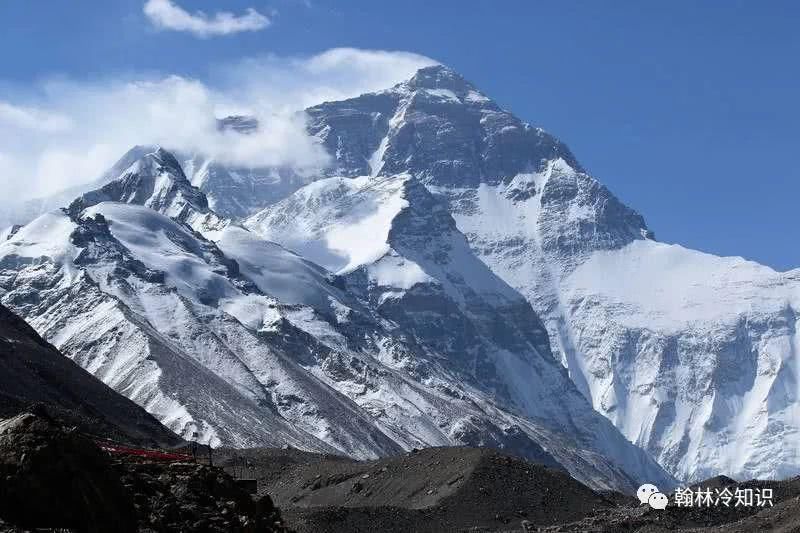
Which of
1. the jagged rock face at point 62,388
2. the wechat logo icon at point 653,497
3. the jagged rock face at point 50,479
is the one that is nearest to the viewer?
the jagged rock face at point 50,479

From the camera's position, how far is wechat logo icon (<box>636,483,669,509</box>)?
88.4m

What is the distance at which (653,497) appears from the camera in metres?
90.2

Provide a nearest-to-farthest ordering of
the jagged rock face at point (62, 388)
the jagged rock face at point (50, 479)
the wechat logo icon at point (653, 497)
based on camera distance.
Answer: the jagged rock face at point (50, 479), the wechat logo icon at point (653, 497), the jagged rock face at point (62, 388)

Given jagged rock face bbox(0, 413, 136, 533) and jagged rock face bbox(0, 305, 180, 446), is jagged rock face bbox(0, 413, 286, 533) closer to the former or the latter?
jagged rock face bbox(0, 413, 136, 533)

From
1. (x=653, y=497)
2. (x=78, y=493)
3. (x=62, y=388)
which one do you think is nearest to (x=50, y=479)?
(x=78, y=493)

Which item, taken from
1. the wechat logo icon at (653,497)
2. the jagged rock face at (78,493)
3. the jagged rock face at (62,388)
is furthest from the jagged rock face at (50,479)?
the jagged rock face at (62,388)

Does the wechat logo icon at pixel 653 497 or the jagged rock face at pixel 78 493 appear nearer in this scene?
the jagged rock face at pixel 78 493

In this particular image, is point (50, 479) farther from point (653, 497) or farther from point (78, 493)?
point (653, 497)

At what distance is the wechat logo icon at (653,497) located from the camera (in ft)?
290

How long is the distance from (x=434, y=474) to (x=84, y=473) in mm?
80532

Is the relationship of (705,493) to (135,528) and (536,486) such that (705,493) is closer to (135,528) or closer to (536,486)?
(536,486)

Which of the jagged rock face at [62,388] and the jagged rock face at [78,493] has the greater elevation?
the jagged rock face at [62,388]

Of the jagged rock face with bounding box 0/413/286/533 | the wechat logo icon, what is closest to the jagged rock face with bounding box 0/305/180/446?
the wechat logo icon

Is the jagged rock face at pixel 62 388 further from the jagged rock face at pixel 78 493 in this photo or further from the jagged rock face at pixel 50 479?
the jagged rock face at pixel 50 479
